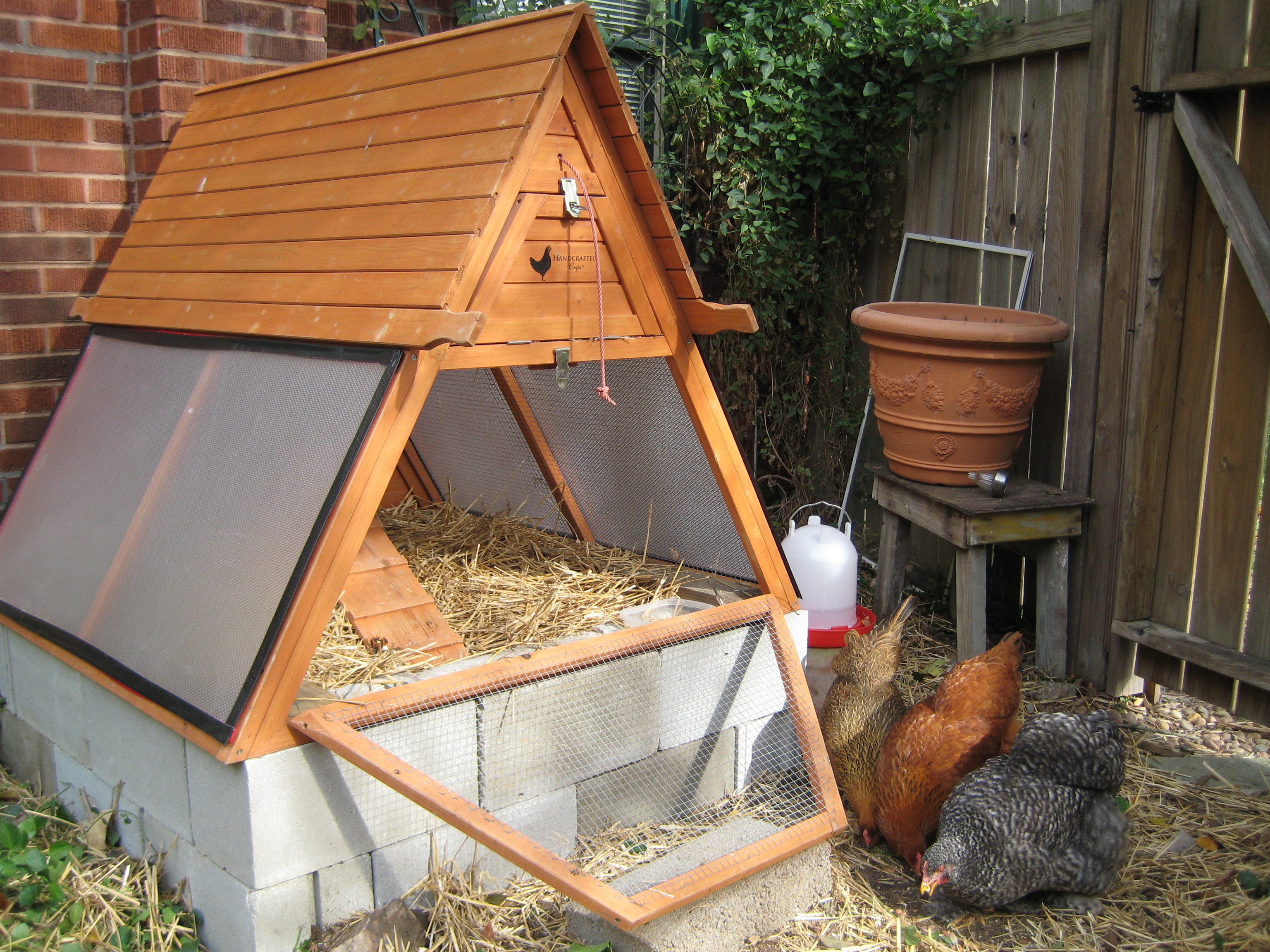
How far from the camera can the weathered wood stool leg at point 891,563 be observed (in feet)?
12.7

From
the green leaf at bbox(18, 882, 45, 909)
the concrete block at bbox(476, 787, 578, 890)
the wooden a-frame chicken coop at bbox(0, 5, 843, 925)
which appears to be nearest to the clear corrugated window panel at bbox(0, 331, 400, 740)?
the wooden a-frame chicken coop at bbox(0, 5, 843, 925)

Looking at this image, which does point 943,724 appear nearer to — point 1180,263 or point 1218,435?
point 1218,435

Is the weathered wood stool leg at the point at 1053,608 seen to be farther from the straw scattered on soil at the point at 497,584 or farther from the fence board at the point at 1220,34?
the fence board at the point at 1220,34

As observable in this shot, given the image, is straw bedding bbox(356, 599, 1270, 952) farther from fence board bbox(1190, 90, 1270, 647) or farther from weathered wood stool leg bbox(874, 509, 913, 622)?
weathered wood stool leg bbox(874, 509, 913, 622)

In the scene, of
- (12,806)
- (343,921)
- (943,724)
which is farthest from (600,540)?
(12,806)

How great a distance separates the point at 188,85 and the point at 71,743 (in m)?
1.99

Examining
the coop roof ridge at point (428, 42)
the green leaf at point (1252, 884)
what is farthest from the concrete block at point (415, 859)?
the green leaf at point (1252, 884)

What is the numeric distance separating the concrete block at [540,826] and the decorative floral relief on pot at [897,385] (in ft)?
6.15

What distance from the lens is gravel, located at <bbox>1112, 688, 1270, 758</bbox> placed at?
320 cm

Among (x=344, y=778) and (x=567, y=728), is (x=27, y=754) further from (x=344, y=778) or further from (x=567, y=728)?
(x=567, y=728)

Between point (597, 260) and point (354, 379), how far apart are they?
1.89 feet

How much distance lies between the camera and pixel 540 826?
2.38 meters

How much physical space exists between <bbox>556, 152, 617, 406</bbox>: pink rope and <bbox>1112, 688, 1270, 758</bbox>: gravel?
7.10ft

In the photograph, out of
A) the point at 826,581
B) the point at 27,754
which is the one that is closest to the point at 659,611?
the point at 826,581
